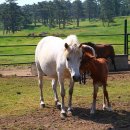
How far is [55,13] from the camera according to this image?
318 ft

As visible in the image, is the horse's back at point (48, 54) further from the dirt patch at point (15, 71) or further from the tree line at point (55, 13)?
the tree line at point (55, 13)

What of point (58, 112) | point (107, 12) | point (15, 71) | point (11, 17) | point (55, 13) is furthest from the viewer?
point (55, 13)

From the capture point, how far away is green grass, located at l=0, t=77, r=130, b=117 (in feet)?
26.7

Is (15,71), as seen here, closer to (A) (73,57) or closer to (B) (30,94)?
(B) (30,94)

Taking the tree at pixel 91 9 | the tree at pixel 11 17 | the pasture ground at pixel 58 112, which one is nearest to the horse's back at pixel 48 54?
the pasture ground at pixel 58 112

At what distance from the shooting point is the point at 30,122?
6.66m

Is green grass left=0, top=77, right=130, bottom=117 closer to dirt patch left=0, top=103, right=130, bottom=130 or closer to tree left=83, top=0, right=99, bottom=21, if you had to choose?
dirt patch left=0, top=103, right=130, bottom=130

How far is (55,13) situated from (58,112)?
298 ft

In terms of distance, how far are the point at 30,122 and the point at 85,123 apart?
101 centimetres

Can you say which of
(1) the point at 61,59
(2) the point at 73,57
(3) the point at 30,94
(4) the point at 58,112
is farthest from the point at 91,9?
(2) the point at 73,57

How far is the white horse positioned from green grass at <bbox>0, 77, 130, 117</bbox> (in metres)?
0.63

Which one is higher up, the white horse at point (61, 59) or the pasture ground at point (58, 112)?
the white horse at point (61, 59)

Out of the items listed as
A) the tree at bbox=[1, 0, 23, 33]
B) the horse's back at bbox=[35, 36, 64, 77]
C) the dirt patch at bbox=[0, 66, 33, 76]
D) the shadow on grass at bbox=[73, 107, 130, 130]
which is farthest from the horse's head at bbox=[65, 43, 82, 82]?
the tree at bbox=[1, 0, 23, 33]

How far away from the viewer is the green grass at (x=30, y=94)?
8133 mm
